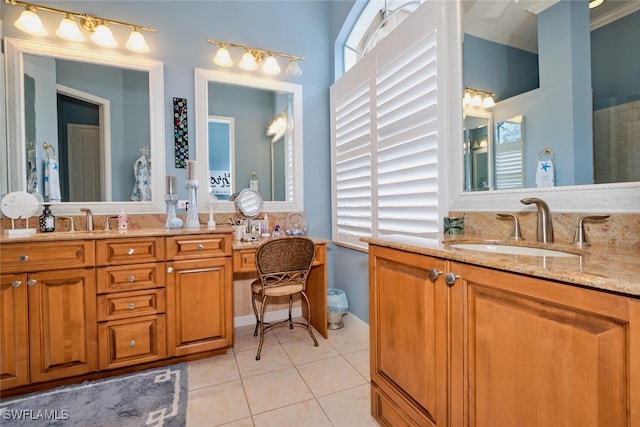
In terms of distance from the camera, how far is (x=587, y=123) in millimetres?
1131

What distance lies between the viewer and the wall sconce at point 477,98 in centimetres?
152

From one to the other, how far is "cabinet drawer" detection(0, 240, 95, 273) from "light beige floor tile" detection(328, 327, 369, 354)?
1775 mm

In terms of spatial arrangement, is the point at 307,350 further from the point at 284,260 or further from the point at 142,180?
the point at 142,180

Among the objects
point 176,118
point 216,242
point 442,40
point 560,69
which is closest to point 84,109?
point 176,118

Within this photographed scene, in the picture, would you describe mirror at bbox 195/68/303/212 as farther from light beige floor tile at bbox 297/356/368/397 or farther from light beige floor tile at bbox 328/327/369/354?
light beige floor tile at bbox 297/356/368/397

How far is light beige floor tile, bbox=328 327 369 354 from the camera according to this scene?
2.25m

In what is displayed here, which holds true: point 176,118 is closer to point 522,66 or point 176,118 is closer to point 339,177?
point 339,177

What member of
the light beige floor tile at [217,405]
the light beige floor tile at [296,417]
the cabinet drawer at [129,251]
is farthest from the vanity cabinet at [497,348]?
the cabinet drawer at [129,251]

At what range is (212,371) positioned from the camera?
1940 millimetres

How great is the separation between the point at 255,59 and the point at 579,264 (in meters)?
2.78

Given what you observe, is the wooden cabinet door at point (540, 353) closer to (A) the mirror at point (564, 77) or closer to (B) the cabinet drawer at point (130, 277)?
(A) the mirror at point (564, 77)

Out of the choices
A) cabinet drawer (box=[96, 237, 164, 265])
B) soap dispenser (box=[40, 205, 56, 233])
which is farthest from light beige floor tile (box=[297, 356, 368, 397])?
soap dispenser (box=[40, 205, 56, 233])

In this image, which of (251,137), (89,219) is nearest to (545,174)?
(251,137)

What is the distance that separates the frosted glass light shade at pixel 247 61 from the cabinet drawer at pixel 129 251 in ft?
5.61
